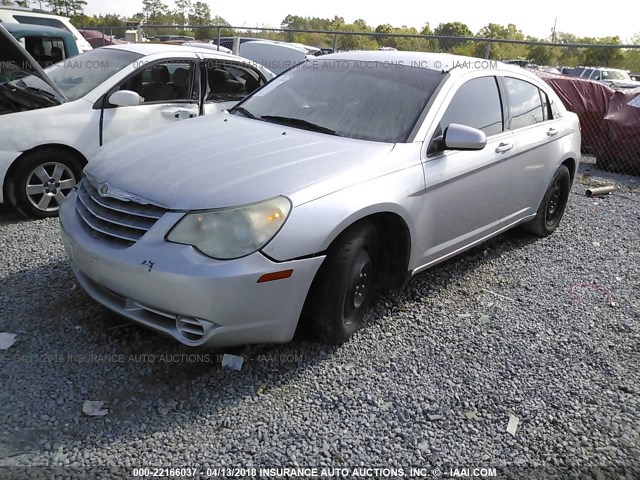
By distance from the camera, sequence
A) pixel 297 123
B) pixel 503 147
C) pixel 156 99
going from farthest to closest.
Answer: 1. pixel 156 99
2. pixel 503 147
3. pixel 297 123

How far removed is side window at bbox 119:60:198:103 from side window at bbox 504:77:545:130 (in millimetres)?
3211

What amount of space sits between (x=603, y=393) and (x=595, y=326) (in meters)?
0.85

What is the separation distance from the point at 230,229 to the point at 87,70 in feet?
13.2

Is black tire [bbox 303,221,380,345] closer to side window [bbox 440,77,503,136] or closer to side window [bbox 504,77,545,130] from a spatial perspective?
side window [bbox 440,77,503,136]

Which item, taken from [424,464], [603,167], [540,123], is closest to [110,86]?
[540,123]

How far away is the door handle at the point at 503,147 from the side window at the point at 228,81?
315 centimetres

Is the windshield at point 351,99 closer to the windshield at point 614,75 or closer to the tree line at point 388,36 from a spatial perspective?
the tree line at point 388,36

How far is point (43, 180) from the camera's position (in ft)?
16.3

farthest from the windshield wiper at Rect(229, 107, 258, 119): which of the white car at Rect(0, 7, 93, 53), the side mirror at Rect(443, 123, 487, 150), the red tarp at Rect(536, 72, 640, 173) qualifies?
the red tarp at Rect(536, 72, 640, 173)

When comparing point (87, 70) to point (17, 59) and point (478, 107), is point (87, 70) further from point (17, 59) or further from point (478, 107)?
point (478, 107)

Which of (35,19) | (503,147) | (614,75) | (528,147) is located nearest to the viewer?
(503,147)

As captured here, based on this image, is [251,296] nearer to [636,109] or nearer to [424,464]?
[424,464]

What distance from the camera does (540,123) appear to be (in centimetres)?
489

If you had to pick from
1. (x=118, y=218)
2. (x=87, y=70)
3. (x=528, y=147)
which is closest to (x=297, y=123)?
(x=118, y=218)
